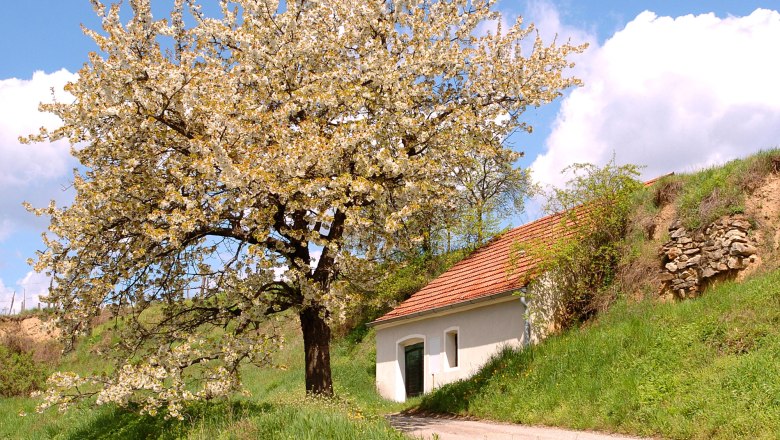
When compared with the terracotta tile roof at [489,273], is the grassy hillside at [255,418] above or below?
below

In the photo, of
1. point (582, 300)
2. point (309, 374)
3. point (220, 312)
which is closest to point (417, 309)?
point (582, 300)

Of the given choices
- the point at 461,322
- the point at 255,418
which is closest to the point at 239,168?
the point at 255,418

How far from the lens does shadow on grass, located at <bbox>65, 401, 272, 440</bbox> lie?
13.7m

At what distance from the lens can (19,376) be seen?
1367 inches

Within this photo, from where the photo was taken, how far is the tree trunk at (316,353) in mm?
17031

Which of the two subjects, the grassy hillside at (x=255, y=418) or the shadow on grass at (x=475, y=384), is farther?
the shadow on grass at (x=475, y=384)

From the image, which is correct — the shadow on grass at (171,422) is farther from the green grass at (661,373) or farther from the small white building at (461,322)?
the small white building at (461,322)

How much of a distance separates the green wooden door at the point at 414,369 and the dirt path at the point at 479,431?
5880mm

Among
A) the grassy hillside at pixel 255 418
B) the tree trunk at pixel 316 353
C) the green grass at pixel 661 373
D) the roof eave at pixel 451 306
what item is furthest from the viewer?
the roof eave at pixel 451 306

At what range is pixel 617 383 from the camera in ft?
48.4

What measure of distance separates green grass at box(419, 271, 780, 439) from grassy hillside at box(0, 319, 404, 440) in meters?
4.09

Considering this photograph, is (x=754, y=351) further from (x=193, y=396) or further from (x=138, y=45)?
(x=138, y=45)

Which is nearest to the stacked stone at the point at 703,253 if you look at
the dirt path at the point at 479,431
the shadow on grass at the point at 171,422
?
the dirt path at the point at 479,431

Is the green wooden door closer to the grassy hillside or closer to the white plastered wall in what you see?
the white plastered wall
